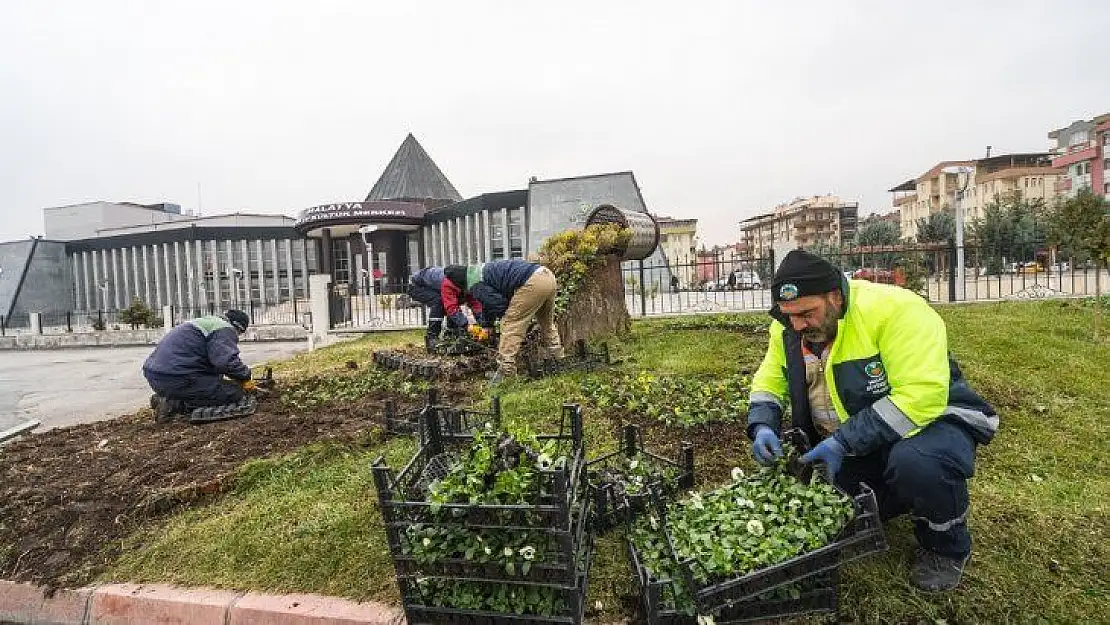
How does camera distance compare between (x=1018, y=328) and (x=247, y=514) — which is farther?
(x=1018, y=328)

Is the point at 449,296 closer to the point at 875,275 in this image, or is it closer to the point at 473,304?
the point at 473,304

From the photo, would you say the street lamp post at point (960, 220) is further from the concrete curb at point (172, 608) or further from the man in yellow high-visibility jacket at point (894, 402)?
the concrete curb at point (172, 608)

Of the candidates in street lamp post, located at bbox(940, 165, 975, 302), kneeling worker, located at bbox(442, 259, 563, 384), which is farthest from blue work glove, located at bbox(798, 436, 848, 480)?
street lamp post, located at bbox(940, 165, 975, 302)

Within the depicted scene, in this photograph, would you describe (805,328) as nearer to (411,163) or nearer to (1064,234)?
(1064,234)

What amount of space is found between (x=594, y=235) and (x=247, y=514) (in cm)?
587

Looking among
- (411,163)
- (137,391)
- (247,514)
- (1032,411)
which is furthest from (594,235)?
(411,163)

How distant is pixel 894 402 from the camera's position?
232 cm

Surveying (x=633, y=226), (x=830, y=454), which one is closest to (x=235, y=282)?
(x=633, y=226)

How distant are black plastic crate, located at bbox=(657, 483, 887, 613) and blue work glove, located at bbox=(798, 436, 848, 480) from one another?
251 mm

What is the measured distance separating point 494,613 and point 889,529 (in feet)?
6.06

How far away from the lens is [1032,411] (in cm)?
440

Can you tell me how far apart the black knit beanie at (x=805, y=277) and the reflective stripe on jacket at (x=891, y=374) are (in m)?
0.08

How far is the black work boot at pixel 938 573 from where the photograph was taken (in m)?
2.37

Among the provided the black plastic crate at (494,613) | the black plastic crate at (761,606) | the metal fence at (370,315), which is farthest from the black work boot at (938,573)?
the metal fence at (370,315)
